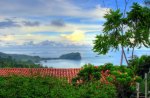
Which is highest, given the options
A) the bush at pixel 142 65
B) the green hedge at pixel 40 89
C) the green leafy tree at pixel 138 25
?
the green leafy tree at pixel 138 25

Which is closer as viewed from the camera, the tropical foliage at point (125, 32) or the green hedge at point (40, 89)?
the green hedge at point (40, 89)

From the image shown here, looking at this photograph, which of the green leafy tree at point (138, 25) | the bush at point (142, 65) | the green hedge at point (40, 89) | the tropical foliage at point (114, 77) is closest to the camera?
the green hedge at point (40, 89)

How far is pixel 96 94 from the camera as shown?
56.0 feet

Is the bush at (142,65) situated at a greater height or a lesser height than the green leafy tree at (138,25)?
lesser

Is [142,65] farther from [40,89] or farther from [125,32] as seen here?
[40,89]

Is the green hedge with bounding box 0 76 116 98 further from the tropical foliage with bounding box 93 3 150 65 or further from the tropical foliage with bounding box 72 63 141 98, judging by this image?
the tropical foliage with bounding box 93 3 150 65

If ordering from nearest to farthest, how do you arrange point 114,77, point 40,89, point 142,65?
point 40,89, point 114,77, point 142,65

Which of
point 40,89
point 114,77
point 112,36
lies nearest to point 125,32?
point 112,36

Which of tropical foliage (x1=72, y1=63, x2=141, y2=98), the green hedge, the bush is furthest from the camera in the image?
the bush

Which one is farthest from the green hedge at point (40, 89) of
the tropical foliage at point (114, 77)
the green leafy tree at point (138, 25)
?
the green leafy tree at point (138, 25)

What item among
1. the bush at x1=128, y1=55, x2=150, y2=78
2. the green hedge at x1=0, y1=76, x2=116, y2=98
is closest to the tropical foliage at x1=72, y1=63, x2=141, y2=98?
the bush at x1=128, y1=55, x2=150, y2=78

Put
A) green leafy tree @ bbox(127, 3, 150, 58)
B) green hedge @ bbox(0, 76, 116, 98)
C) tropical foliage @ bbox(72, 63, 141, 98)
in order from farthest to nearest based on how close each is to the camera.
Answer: green leafy tree @ bbox(127, 3, 150, 58) < tropical foliage @ bbox(72, 63, 141, 98) < green hedge @ bbox(0, 76, 116, 98)

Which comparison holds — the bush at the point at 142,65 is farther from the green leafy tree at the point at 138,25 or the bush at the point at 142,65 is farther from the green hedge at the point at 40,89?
the green hedge at the point at 40,89

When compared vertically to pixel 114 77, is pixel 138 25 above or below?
above
